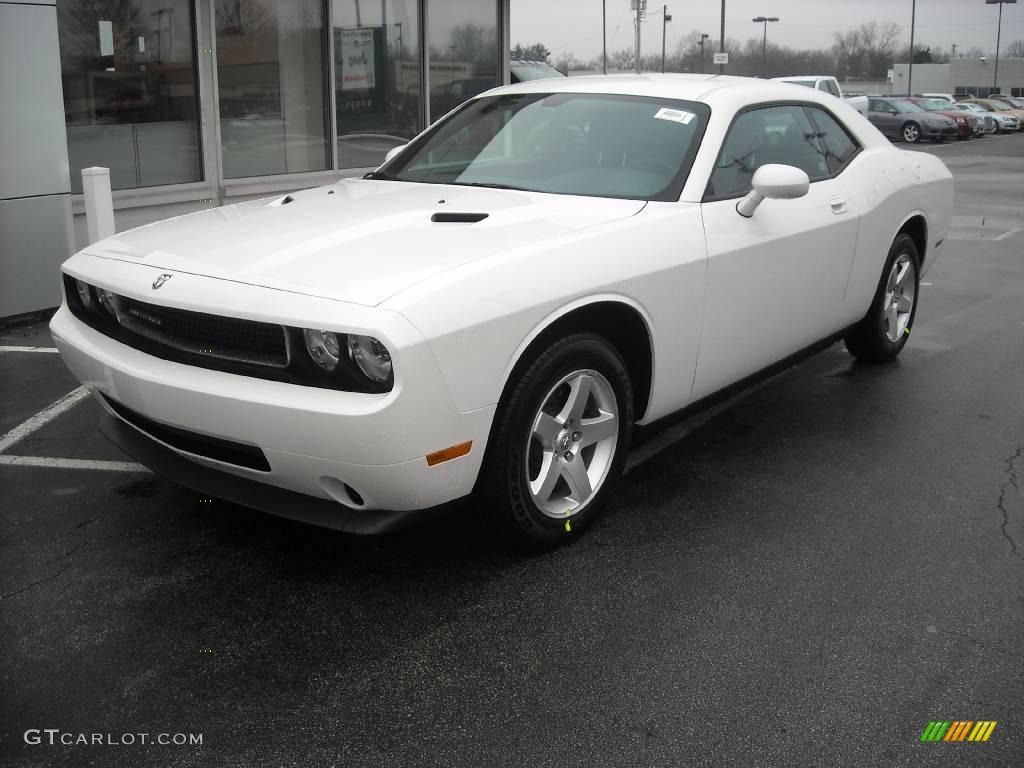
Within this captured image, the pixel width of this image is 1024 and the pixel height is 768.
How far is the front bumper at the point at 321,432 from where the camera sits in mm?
2861

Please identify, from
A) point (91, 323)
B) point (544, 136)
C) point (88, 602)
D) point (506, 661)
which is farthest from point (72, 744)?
point (544, 136)

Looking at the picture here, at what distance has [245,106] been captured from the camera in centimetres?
1044

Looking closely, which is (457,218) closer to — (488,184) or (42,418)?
(488,184)

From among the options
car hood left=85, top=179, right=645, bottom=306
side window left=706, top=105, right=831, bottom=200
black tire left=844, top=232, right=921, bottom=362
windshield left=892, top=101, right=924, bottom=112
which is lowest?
black tire left=844, top=232, right=921, bottom=362

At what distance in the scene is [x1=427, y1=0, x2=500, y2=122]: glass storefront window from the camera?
12.2m

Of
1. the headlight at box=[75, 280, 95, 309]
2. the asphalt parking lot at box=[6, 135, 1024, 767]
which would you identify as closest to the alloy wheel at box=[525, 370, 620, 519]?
the asphalt parking lot at box=[6, 135, 1024, 767]

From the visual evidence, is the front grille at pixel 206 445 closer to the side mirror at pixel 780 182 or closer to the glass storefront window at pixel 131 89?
the side mirror at pixel 780 182

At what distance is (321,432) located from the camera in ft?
9.46

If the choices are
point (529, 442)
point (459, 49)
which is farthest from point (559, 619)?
point (459, 49)

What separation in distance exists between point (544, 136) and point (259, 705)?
8.92ft

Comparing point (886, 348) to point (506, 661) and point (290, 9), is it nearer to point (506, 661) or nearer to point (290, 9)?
point (506, 661)

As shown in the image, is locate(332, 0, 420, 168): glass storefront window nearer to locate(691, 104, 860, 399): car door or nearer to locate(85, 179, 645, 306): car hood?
locate(691, 104, 860, 399): car door

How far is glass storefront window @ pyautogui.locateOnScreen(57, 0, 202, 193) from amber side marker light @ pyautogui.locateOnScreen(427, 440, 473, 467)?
23.3 ft

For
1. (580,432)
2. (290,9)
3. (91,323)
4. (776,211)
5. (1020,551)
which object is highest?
(290,9)
